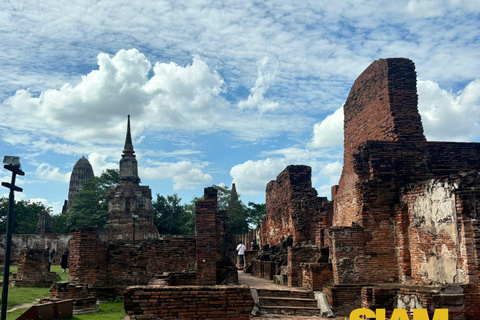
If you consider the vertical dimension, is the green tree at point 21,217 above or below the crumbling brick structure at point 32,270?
above

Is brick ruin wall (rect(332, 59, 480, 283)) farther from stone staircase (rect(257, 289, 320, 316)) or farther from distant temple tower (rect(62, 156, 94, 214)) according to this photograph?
distant temple tower (rect(62, 156, 94, 214))

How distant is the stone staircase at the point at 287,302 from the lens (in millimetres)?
10180

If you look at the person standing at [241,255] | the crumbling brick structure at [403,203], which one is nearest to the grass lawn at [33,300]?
the crumbling brick structure at [403,203]

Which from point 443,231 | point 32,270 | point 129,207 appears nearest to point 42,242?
point 129,207

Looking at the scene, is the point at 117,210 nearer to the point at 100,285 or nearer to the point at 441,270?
the point at 100,285

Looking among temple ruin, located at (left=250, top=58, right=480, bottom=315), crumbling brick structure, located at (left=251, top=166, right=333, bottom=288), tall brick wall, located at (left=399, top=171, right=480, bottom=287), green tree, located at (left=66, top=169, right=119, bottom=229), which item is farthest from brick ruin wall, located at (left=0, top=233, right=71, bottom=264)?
tall brick wall, located at (left=399, top=171, right=480, bottom=287)

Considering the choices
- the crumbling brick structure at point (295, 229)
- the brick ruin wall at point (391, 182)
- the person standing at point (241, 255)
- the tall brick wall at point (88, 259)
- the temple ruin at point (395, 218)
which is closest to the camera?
the temple ruin at point (395, 218)

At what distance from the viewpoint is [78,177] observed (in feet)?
222

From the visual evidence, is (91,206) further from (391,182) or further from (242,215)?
(391,182)

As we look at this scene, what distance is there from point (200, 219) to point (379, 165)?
478 cm

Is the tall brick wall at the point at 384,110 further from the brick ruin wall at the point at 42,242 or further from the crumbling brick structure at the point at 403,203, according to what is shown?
the brick ruin wall at the point at 42,242

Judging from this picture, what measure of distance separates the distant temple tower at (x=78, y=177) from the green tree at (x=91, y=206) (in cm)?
1983

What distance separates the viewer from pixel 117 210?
39812mm

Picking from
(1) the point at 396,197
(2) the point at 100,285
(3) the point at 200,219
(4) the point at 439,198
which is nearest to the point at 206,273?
(3) the point at 200,219
